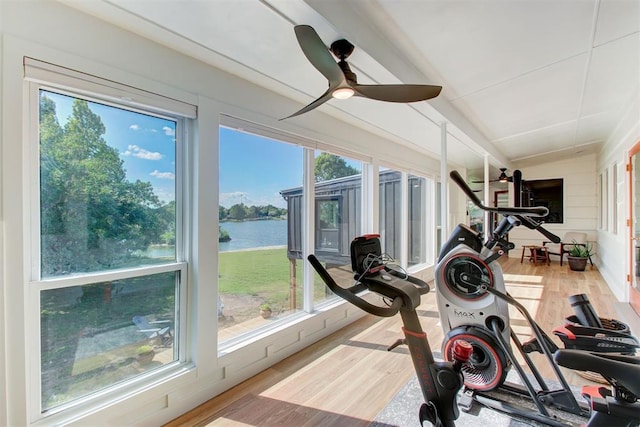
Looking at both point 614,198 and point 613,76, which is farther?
point 614,198

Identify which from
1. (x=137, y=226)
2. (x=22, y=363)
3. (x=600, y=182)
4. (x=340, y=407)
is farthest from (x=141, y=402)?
(x=600, y=182)

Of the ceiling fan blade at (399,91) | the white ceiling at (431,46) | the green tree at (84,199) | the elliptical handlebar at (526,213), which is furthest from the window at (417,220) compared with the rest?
the green tree at (84,199)

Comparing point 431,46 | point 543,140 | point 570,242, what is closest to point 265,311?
point 431,46

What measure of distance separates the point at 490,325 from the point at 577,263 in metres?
6.28

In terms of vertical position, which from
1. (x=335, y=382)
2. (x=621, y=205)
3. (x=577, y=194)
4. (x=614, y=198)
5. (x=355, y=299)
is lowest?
(x=335, y=382)

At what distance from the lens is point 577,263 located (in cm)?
656

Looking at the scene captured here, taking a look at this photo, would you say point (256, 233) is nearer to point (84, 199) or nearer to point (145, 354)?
point (145, 354)

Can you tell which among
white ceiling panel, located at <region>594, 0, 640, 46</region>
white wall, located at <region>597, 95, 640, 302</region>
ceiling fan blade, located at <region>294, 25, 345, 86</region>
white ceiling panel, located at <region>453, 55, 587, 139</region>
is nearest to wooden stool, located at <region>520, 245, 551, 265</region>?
white wall, located at <region>597, 95, 640, 302</region>

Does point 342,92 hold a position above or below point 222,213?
above

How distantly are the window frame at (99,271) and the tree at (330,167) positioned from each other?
5.16 ft

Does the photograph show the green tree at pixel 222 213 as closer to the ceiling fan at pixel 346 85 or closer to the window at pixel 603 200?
the ceiling fan at pixel 346 85

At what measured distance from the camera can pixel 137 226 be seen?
1979 mm

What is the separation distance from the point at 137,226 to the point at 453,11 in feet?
7.74

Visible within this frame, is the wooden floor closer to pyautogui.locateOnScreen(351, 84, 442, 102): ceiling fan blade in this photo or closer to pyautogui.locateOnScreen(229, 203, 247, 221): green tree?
pyautogui.locateOnScreen(229, 203, 247, 221): green tree
